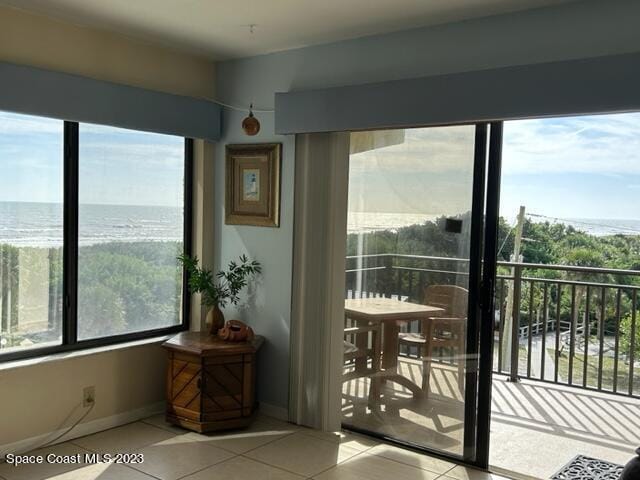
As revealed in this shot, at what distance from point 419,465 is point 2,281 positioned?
2.42 meters

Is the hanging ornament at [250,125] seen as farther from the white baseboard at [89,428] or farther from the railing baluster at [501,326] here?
the railing baluster at [501,326]

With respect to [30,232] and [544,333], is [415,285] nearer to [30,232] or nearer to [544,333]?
[544,333]

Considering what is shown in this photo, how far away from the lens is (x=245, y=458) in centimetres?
332

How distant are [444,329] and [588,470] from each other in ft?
3.61

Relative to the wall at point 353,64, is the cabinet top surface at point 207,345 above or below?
→ below

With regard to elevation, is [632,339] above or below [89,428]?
above

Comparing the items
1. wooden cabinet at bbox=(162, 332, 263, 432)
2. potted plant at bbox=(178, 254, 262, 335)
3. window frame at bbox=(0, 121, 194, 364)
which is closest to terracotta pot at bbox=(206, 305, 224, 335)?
potted plant at bbox=(178, 254, 262, 335)

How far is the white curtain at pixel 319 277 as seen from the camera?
370 cm

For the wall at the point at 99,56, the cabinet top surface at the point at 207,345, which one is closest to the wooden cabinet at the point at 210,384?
the cabinet top surface at the point at 207,345

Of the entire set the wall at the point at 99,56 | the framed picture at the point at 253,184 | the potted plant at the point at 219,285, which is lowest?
the potted plant at the point at 219,285

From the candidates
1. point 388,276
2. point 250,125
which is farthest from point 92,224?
point 388,276

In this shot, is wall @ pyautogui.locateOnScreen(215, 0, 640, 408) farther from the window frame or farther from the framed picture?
the window frame

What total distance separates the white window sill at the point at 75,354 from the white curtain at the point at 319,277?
93 centimetres

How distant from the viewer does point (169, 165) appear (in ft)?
13.5
